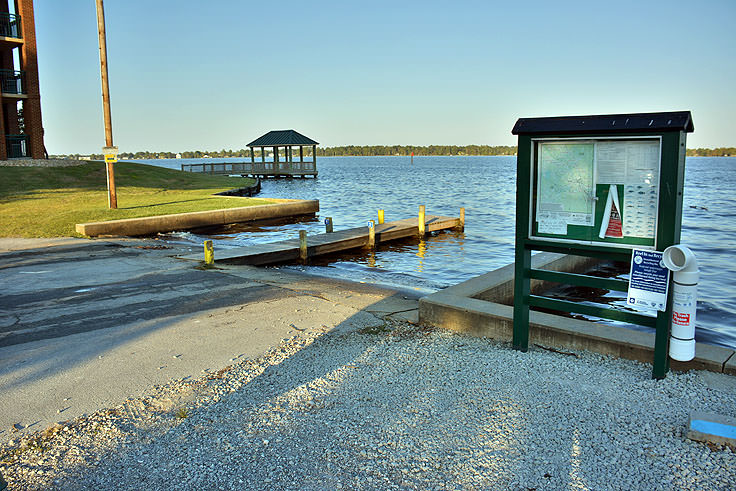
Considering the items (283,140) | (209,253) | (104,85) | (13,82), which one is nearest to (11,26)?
(13,82)

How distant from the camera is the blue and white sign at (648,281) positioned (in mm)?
4805

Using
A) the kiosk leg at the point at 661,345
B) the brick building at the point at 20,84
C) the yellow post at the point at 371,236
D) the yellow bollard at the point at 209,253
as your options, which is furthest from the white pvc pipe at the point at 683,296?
the brick building at the point at 20,84

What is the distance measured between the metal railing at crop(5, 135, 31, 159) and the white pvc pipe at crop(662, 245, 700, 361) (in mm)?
41563

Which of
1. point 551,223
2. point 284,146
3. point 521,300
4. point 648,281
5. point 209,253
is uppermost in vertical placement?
point 284,146

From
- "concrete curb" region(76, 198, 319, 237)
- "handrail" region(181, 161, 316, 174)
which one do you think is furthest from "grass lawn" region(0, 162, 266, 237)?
"handrail" region(181, 161, 316, 174)

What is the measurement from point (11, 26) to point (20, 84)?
4033mm

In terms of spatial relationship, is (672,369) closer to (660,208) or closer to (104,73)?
(660,208)

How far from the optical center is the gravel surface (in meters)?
3.47

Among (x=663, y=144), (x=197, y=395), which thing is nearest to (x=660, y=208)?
(x=663, y=144)

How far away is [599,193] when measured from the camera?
5188mm

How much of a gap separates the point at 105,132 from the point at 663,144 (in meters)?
18.7

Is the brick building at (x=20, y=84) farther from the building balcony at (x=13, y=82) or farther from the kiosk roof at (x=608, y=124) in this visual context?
the kiosk roof at (x=608, y=124)

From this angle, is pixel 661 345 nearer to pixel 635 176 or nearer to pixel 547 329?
pixel 547 329

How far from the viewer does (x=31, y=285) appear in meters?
9.28
